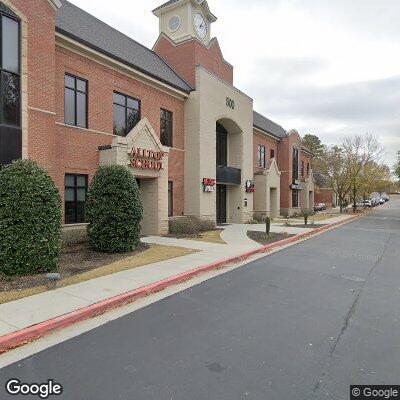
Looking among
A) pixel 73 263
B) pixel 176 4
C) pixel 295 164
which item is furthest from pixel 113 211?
pixel 295 164

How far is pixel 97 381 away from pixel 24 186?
621 centimetres

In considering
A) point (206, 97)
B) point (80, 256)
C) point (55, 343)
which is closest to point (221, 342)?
point (55, 343)

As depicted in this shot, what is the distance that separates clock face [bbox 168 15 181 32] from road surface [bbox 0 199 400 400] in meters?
21.6

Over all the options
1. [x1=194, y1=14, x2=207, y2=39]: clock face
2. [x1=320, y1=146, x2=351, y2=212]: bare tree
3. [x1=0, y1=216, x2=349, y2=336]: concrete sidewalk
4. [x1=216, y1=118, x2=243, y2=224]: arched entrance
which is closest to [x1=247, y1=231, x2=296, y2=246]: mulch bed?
[x1=0, y1=216, x2=349, y2=336]: concrete sidewalk

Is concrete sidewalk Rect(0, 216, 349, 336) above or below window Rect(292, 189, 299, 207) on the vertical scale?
below

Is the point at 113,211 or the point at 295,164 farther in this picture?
the point at 295,164

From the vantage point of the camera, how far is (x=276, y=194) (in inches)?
1280

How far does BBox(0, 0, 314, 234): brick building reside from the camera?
11273 millimetres

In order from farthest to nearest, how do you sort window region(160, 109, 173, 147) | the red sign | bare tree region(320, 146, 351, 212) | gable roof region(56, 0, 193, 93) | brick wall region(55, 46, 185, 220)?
bare tree region(320, 146, 351, 212), the red sign, window region(160, 109, 173, 147), gable roof region(56, 0, 193, 93), brick wall region(55, 46, 185, 220)

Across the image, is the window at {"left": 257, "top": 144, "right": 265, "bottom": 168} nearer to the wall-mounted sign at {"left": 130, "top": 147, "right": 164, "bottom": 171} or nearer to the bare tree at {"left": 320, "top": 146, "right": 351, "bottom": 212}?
the wall-mounted sign at {"left": 130, "top": 147, "right": 164, "bottom": 171}

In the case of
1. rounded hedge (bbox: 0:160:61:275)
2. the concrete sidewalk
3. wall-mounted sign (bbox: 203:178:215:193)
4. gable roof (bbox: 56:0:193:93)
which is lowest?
the concrete sidewalk

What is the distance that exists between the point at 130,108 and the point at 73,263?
997 centimetres

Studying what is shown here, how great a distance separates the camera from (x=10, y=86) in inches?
428

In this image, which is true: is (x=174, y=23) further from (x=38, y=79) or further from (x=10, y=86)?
(x=10, y=86)
